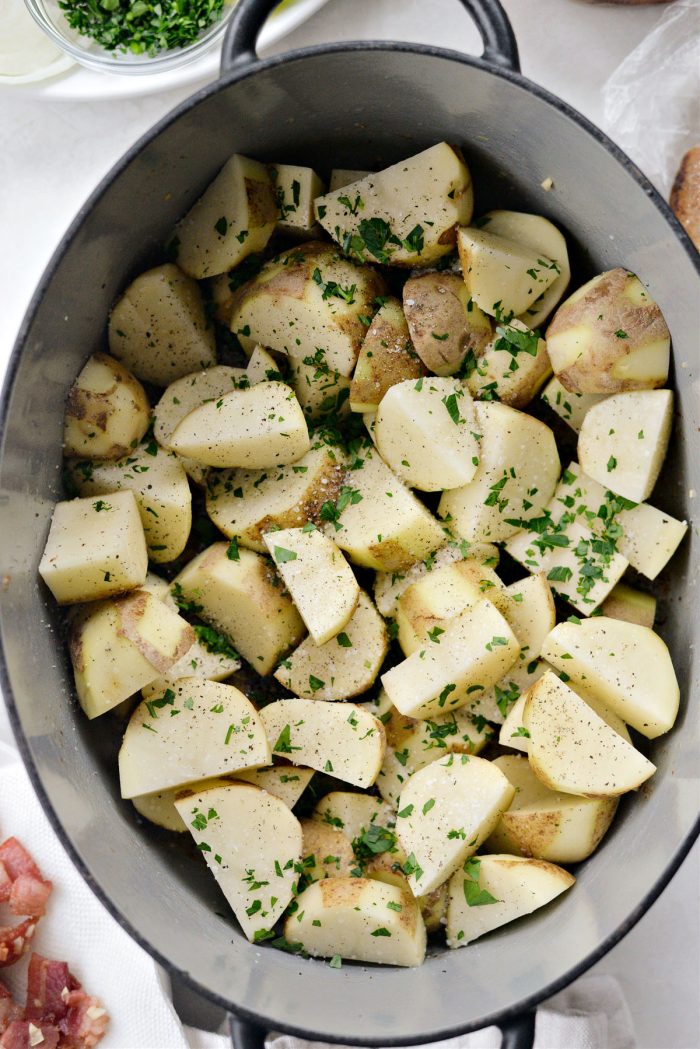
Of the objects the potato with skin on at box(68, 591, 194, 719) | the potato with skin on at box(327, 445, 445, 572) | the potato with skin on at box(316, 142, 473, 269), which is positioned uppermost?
the potato with skin on at box(316, 142, 473, 269)

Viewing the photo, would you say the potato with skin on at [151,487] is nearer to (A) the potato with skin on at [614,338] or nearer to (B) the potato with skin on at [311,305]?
(B) the potato with skin on at [311,305]

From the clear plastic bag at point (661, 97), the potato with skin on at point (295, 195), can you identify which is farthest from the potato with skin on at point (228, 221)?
the clear plastic bag at point (661, 97)

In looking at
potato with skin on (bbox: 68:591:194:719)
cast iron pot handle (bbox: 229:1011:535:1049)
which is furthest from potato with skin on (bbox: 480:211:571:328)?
cast iron pot handle (bbox: 229:1011:535:1049)

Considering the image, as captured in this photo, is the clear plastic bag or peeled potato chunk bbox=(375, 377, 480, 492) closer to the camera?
peeled potato chunk bbox=(375, 377, 480, 492)

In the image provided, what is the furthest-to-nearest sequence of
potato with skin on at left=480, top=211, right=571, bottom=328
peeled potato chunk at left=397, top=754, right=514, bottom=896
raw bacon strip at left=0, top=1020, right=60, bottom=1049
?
1. raw bacon strip at left=0, top=1020, right=60, bottom=1049
2. potato with skin on at left=480, top=211, right=571, bottom=328
3. peeled potato chunk at left=397, top=754, right=514, bottom=896

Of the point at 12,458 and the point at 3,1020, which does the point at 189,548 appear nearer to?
the point at 12,458

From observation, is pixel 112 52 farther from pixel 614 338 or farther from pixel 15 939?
pixel 15 939

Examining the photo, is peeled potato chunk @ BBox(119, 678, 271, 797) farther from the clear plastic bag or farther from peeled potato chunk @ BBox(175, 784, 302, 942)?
the clear plastic bag
